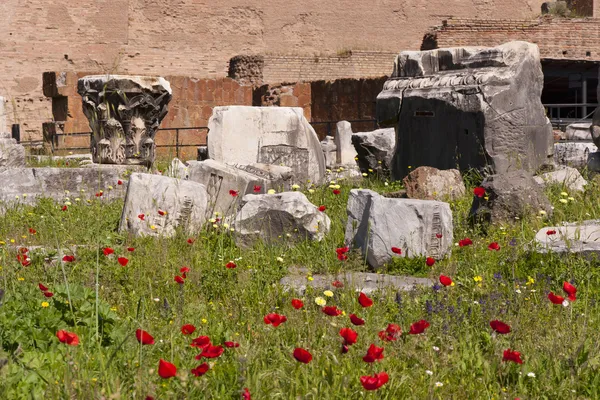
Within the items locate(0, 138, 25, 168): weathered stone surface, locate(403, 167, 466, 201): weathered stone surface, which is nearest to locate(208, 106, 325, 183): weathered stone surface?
locate(403, 167, 466, 201): weathered stone surface

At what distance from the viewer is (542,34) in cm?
2073

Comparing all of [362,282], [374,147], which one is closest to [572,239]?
[362,282]

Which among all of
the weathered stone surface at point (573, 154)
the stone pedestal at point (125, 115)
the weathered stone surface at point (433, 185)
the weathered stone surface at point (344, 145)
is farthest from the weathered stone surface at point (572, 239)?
the weathered stone surface at point (344, 145)

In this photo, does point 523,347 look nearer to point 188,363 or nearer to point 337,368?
point 337,368

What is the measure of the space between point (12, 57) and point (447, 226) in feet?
62.8

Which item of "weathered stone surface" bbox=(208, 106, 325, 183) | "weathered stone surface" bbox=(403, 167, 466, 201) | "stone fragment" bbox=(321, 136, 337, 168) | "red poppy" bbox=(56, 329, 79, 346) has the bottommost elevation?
"stone fragment" bbox=(321, 136, 337, 168)

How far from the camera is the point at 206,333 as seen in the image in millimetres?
3350

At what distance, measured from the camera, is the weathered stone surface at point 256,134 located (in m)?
8.73

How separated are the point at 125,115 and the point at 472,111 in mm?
3714

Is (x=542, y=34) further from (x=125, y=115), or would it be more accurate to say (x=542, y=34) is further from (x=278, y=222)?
(x=278, y=222)

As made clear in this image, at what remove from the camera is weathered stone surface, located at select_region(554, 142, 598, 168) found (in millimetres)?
8898

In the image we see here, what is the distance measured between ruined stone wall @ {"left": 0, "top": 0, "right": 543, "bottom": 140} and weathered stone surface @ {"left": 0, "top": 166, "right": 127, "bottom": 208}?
1316 cm

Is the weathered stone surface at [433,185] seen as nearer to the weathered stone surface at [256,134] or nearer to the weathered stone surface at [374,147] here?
the weathered stone surface at [256,134]

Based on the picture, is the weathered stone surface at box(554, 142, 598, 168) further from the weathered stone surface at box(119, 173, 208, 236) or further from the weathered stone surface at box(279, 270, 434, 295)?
the weathered stone surface at box(279, 270, 434, 295)
